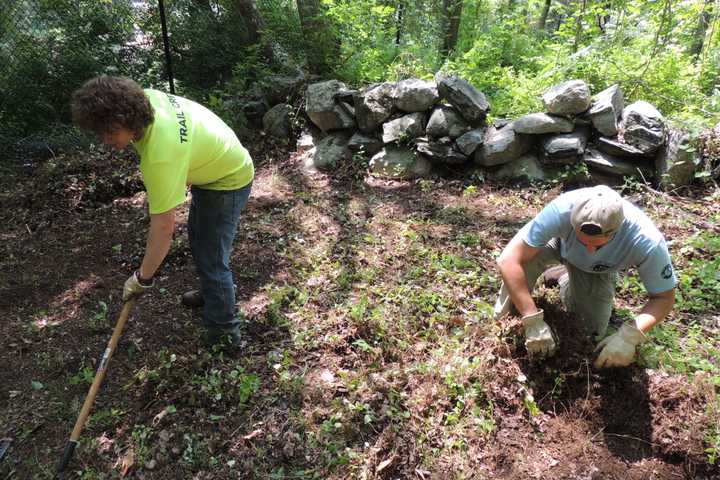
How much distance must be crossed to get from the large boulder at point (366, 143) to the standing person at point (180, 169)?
9.93 ft

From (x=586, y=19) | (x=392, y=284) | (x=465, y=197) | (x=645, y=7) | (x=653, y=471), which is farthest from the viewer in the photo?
(x=586, y=19)

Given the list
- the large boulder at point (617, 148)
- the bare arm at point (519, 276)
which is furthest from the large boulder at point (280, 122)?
the bare arm at point (519, 276)

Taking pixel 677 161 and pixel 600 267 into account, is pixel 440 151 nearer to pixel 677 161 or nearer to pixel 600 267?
pixel 677 161

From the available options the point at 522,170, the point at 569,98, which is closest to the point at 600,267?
the point at 522,170

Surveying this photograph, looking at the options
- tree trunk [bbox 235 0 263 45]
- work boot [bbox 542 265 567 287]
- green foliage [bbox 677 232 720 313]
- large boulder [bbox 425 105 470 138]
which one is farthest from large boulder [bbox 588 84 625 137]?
tree trunk [bbox 235 0 263 45]

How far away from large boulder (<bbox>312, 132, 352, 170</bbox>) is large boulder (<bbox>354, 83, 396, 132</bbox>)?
13.3 inches

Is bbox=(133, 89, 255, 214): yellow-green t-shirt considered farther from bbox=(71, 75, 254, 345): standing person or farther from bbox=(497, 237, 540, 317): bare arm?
bbox=(497, 237, 540, 317): bare arm

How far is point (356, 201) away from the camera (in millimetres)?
4934

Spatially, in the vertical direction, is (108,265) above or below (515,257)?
below

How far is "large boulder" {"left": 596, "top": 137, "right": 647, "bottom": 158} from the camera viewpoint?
14.8ft

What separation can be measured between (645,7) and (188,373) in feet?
22.5

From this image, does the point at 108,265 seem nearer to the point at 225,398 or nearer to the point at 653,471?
the point at 225,398

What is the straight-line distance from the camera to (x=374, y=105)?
17.9ft

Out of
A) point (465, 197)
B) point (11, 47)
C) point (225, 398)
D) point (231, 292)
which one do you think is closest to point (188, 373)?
point (225, 398)
